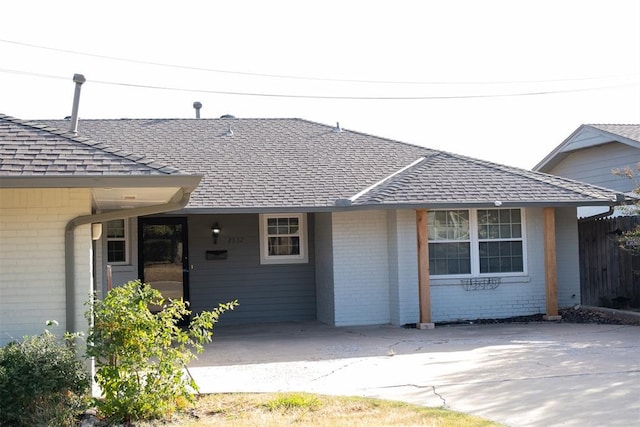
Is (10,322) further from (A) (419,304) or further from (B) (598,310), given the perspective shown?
(B) (598,310)

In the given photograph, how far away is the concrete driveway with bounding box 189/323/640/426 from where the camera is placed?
27.4 feet

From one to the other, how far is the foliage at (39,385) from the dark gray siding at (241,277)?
883 cm

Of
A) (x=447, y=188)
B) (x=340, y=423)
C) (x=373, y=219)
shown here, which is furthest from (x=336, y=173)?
(x=340, y=423)

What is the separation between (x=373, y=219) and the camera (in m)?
16.1

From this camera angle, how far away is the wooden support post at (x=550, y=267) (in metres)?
15.8

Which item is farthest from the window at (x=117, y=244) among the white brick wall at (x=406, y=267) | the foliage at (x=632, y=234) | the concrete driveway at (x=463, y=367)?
the foliage at (x=632, y=234)

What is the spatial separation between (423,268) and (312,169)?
3.47 meters

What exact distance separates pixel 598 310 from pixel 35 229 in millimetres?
11992

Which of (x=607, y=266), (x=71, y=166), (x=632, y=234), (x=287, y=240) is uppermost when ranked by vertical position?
(x=71, y=166)

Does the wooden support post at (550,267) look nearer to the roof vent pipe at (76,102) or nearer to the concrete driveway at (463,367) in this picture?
the concrete driveway at (463,367)

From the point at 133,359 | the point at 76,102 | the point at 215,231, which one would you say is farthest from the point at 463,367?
the point at 215,231

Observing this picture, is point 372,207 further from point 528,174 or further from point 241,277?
point 528,174

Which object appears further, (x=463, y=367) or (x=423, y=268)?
(x=423, y=268)

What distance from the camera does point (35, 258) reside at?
9.23 meters
